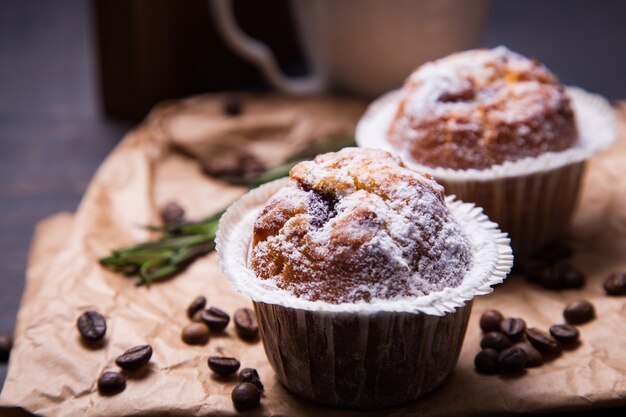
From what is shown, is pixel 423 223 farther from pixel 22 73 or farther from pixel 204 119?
pixel 22 73

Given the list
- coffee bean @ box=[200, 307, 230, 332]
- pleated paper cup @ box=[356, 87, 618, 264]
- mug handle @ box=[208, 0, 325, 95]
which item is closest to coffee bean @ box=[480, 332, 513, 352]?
pleated paper cup @ box=[356, 87, 618, 264]

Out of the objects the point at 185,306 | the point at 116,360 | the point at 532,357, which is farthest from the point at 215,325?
the point at 532,357

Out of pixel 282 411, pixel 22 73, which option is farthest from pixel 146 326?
pixel 22 73

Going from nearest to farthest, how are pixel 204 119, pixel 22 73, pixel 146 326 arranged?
pixel 146 326 < pixel 204 119 < pixel 22 73

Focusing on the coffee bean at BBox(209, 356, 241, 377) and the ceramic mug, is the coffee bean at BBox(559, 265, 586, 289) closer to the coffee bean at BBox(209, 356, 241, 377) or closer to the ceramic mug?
the coffee bean at BBox(209, 356, 241, 377)

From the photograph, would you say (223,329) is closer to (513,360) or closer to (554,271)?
(513,360)

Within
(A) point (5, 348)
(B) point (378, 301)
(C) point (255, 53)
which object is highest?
(B) point (378, 301)

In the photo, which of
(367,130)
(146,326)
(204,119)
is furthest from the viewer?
(204,119)

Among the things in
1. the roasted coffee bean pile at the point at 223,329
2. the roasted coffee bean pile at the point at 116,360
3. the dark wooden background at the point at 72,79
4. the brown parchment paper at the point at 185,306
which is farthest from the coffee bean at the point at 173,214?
the roasted coffee bean pile at the point at 116,360
